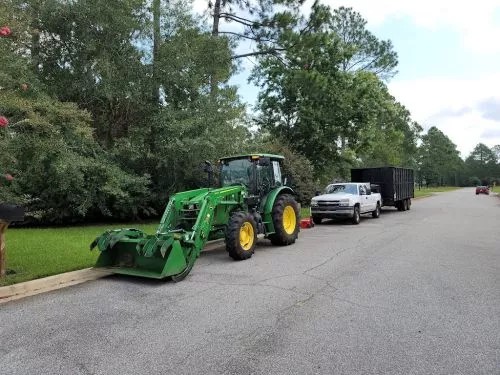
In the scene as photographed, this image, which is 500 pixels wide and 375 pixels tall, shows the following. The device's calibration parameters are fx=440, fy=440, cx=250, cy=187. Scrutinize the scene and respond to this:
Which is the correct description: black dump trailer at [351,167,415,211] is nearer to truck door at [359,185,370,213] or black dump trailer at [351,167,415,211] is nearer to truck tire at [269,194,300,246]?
truck door at [359,185,370,213]

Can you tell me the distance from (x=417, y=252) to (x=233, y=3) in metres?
16.0

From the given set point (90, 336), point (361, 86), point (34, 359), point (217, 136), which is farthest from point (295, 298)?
point (361, 86)

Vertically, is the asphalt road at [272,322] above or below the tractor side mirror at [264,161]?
below

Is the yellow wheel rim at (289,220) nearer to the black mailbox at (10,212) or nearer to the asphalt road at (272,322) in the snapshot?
the asphalt road at (272,322)

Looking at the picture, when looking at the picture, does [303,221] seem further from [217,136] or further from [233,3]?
[233,3]

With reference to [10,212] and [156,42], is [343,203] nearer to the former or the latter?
[156,42]

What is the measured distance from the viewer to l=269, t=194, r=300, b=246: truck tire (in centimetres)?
1148

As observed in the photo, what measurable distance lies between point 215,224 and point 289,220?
10.0 feet

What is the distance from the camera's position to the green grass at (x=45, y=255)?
7.83m

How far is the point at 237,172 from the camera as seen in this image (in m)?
11.6

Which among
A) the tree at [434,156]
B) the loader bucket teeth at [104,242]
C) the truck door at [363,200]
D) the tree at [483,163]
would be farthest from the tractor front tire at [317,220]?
the tree at [483,163]

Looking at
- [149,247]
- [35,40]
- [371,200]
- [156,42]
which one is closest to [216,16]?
[156,42]

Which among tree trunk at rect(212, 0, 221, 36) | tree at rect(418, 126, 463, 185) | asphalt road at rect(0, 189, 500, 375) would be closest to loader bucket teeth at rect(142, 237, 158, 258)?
asphalt road at rect(0, 189, 500, 375)

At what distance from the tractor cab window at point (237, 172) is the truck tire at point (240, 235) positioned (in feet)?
5.84
